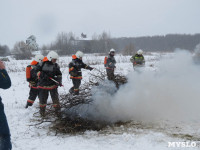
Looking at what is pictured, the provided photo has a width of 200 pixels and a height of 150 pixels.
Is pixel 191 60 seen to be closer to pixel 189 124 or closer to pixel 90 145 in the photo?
pixel 189 124

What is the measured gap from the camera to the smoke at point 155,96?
4.92m

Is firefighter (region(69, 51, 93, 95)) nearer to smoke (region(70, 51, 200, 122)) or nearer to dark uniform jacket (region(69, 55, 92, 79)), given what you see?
dark uniform jacket (region(69, 55, 92, 79))

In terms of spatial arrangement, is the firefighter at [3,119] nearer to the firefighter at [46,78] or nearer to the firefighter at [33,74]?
the firefighter at [46,78]

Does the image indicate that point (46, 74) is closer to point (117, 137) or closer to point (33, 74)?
point (33, 74)

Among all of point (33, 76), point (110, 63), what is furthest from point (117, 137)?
point (110, 63)

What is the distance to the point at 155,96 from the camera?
5.27 m

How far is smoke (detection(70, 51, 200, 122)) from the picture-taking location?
492cm

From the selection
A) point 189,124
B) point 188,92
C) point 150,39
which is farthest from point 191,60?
point 150,39

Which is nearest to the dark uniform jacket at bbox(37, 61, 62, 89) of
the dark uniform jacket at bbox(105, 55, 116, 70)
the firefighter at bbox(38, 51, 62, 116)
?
the firefighter at bbox(38, 51, 62, 116)

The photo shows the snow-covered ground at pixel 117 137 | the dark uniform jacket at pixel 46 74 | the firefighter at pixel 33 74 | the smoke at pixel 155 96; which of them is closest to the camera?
the snow-covered ground at pixel 117 137

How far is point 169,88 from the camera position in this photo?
5.30 metres

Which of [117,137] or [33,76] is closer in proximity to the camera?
[117,137]

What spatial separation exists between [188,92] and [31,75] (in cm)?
548

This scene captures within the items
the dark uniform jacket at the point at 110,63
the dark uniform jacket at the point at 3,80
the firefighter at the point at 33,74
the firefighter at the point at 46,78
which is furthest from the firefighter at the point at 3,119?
the dark uniform jacket at the point at 110,63
